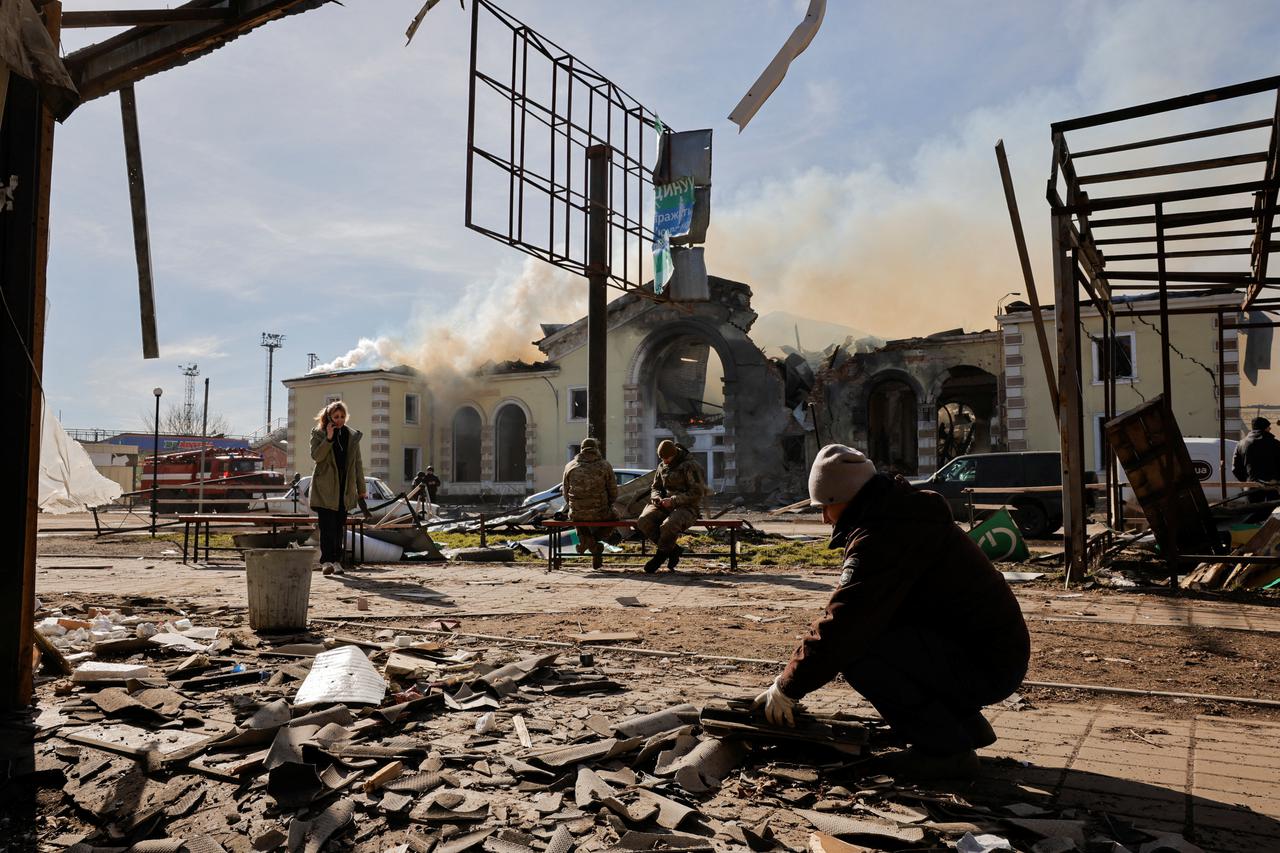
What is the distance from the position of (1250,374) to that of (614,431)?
21.5m

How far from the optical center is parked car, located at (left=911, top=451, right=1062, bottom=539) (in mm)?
17406

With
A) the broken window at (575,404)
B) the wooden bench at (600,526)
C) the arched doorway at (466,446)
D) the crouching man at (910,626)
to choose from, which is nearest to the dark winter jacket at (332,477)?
the wooden bench at (600,526)

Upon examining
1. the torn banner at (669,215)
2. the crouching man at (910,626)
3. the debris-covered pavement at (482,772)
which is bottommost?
the debris-covered pavement at (482,772)

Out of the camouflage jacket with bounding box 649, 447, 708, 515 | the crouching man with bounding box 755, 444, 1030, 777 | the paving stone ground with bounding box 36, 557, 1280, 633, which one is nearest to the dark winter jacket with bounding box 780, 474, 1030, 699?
the crouching man with bounding box 755, 444, 1030, 777

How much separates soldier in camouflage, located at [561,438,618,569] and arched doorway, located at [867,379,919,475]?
24.9 metres

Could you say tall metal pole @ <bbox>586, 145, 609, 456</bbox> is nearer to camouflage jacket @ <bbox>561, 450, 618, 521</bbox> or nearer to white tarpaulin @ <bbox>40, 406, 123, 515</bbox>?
camouflage jacket @ <bbox>561, 450, 618, 521</bbox>

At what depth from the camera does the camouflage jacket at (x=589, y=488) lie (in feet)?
41.1

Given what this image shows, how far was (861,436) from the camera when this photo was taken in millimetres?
32594

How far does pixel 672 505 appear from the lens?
11.8 metres

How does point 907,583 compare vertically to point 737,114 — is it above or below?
below

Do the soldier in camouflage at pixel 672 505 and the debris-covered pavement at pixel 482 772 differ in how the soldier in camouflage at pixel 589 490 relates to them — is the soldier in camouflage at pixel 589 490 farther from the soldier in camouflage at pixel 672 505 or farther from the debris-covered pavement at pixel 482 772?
the debris-covered pavement at pixel 482 772

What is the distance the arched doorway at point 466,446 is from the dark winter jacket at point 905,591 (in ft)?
131

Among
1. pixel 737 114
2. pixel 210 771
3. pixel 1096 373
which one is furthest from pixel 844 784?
pixel 1096 373

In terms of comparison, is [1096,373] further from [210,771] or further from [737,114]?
[210,771]
